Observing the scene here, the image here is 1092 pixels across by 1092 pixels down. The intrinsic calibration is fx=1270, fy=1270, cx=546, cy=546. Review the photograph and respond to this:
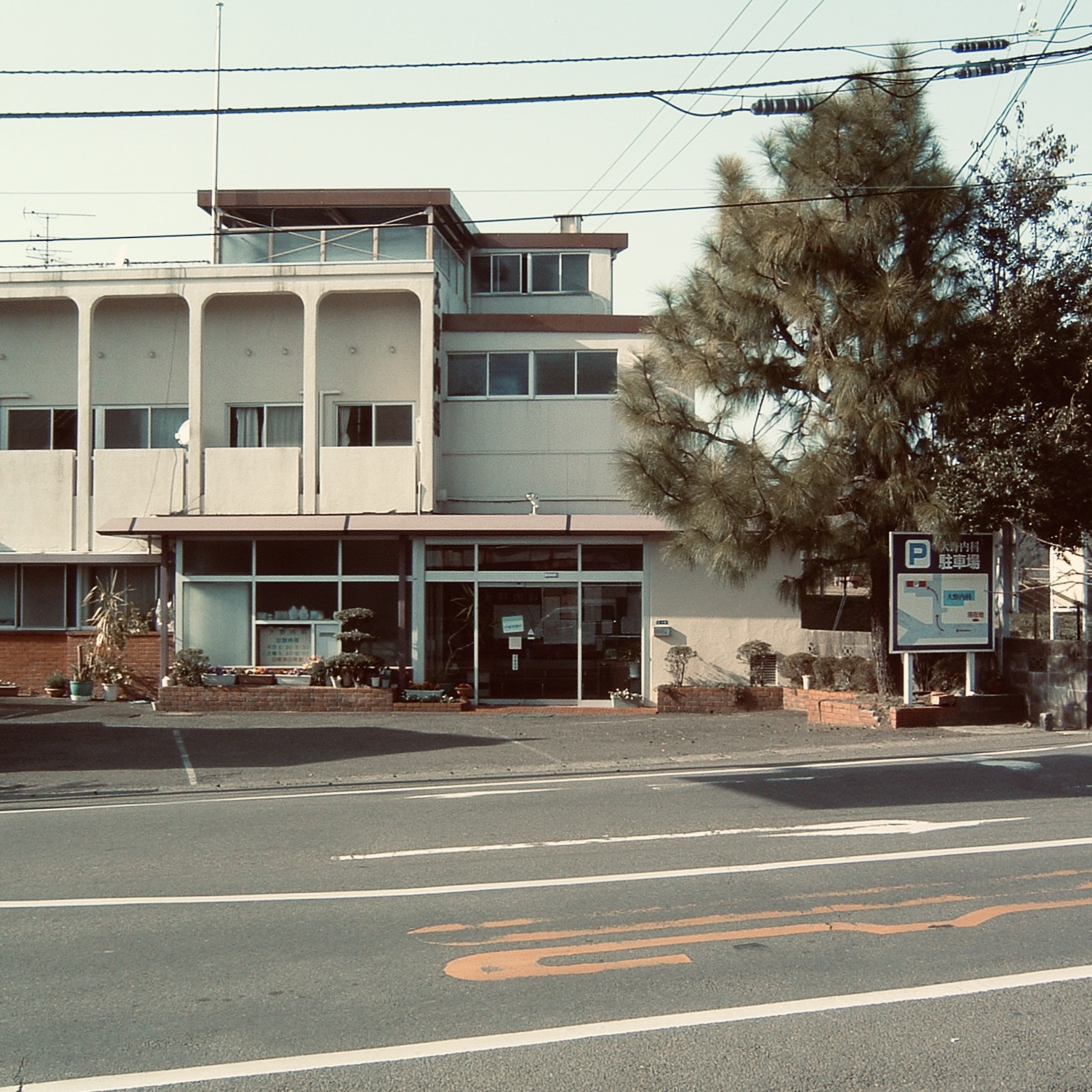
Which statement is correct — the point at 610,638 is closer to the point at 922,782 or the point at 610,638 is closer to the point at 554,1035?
the point at 922,782

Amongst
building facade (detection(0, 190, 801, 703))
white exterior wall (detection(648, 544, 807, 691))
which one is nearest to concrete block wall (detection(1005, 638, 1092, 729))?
white exterior wall (detection(648, 544, 807, 691))

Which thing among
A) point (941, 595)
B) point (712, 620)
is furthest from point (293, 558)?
point (941, 595)

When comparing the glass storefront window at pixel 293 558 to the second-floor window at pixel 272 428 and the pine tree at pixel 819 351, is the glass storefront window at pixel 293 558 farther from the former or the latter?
the pine tree at pixel 819 351

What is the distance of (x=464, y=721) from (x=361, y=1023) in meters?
14.6

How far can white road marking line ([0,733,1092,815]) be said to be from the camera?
40.1 ft

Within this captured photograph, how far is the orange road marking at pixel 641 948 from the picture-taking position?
6191 mm

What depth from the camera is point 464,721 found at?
20.0 m

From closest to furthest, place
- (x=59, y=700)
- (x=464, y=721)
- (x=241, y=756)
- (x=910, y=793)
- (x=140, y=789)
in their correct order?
(x=910, y=793) → (x=140, y=789) → (x=241, y=756) → (x=464, y=721) → (x=59, y=700)

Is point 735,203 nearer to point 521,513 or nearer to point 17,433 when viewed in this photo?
point 521,513

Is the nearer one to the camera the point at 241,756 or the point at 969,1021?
the point at 969,1021

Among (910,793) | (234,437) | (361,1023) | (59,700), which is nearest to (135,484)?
(234,437)

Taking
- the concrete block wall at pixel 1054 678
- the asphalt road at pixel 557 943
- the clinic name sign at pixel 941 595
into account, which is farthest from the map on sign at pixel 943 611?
the asphalt road at pixel 557 943

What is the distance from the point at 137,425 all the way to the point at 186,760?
11173 mm

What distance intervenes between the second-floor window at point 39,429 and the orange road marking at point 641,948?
2138 centimetres
